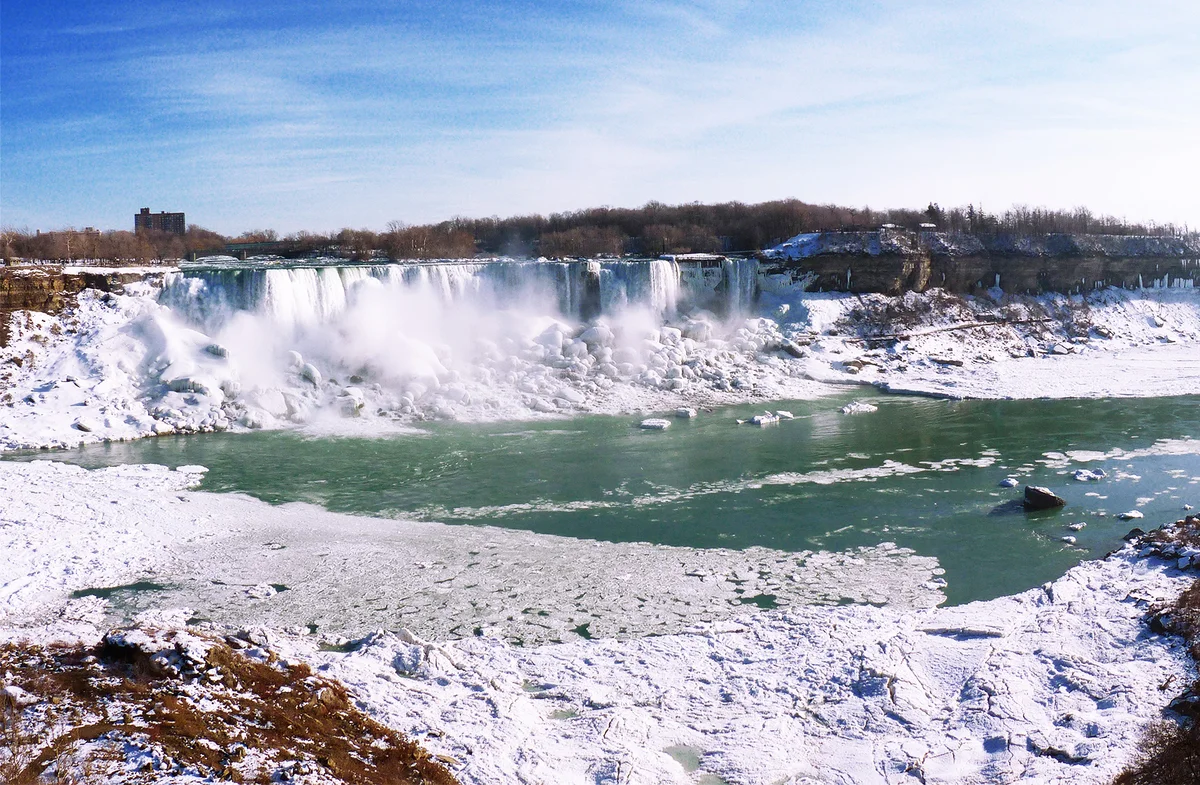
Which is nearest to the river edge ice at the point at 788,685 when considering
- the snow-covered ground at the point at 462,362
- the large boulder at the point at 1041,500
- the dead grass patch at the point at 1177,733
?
the dead grass patch at the point at 1177,733

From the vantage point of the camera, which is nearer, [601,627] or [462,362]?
[601,627]

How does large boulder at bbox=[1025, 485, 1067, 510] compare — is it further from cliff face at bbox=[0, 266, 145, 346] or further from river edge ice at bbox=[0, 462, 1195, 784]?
cliff face at bbox=[0, 266, 145, 346]

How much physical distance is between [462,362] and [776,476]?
1245 cm

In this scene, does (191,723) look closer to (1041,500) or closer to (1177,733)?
(1177,733)

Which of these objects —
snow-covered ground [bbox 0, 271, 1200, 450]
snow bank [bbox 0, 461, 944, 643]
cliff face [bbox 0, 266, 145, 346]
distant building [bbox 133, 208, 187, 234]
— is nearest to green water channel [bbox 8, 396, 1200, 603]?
snow bank [bbox 0, 461, 944, 643]

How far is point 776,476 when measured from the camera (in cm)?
1623

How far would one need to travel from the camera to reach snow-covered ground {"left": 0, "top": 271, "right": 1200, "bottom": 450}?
21672mm

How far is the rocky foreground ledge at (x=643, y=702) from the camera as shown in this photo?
6215 millimetres

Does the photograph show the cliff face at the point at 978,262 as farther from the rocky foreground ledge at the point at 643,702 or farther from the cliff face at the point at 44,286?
the rocky foreground ledge at the point at 643,702

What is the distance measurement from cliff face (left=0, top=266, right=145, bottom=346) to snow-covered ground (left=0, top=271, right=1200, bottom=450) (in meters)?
0.35

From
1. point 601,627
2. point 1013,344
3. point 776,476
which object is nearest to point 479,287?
point 776,476

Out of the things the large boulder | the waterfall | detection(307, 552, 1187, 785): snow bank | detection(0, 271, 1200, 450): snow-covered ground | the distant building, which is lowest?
detection(307, 552, 1187, 785): snow bank

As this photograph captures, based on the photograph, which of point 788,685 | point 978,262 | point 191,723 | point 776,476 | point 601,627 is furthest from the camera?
point 978,262

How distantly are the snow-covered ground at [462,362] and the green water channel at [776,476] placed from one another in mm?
1819
